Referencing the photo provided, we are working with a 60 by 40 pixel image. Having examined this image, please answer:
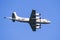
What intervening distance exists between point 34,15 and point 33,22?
4.35m

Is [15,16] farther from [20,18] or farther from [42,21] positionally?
[42,21]

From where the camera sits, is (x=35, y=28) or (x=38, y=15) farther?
(x=35, y=28)

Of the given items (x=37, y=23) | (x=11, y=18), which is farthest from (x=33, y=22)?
(x=11, y=18)

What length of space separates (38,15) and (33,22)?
3702mm

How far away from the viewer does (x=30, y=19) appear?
268 ft

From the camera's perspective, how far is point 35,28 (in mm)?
85875

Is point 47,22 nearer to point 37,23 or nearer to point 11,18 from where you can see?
point 37,23

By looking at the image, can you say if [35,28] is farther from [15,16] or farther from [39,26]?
[15,16]

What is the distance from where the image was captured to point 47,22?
83.6m

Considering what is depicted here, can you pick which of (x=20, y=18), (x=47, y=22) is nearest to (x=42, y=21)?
(x=47, y=22)

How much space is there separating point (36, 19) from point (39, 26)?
414 centimetres

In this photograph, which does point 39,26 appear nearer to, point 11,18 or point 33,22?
point 33,22

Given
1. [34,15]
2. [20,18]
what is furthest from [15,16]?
[34,15]

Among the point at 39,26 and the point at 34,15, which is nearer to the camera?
the point at 34,15
